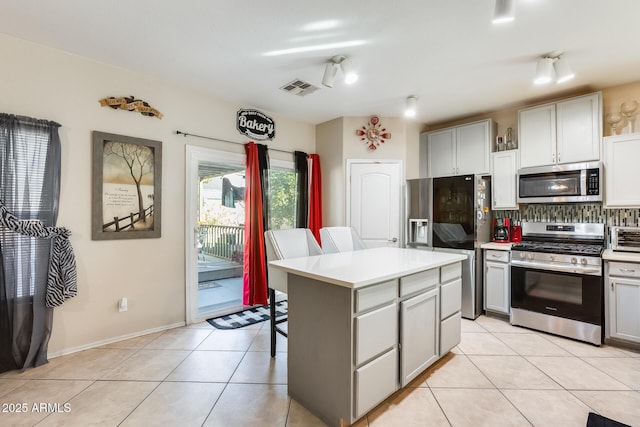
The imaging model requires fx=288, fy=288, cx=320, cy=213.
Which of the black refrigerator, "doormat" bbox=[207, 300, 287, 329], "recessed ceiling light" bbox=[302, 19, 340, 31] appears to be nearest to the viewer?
"recessed ceiling light" bbox=[302, 19, 340, 31]

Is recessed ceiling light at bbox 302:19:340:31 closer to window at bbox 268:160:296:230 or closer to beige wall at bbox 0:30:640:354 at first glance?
beige wall at bbox 0:30:640:354

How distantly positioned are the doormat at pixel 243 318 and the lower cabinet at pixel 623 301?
11.0 ft

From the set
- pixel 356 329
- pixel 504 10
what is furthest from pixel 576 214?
pixel 356 329

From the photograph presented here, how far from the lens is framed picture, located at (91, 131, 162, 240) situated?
270cm

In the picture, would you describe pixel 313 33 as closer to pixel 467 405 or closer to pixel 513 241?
pixel 467 405

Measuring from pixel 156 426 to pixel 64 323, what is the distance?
155 cm

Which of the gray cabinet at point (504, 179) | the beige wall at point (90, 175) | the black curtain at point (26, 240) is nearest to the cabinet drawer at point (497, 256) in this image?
the gray cabinet at point (504, 179)

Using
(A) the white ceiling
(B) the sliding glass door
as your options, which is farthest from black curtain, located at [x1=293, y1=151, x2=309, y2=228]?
(A) the white ceiling

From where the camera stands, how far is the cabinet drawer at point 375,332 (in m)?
1.62

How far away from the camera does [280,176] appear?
4.25m

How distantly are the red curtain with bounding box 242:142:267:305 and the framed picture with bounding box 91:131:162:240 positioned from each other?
1.02 metres

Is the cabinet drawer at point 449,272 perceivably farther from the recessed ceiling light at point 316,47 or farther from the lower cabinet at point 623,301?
the recessed ceiling light at point 316,47

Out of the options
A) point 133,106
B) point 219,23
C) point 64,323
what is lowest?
point 64,323

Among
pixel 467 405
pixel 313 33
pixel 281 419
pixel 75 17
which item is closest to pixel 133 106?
pixel 75 17
